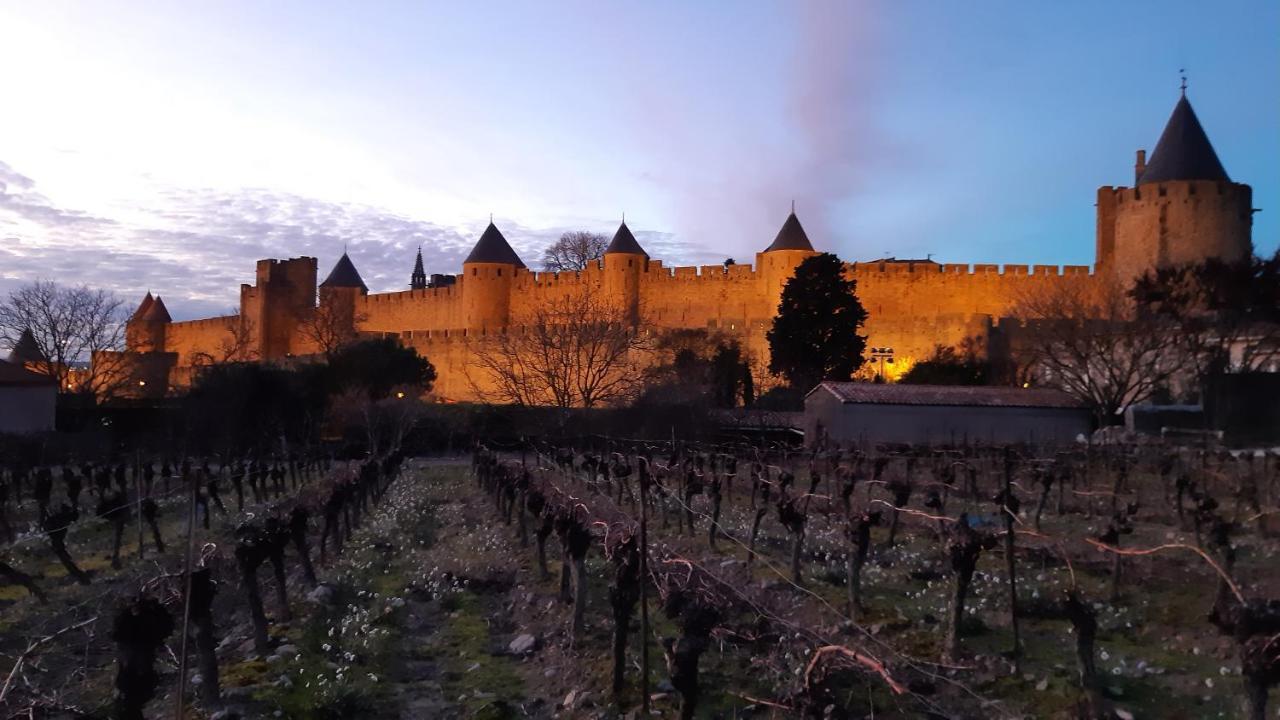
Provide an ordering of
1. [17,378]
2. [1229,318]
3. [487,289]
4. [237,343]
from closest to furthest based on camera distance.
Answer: [1229,318] < [17,378] < [487,289] < [237,343]

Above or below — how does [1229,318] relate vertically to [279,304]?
below

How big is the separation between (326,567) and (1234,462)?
13.3 meters

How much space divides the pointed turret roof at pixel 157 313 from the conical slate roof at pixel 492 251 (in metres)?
27.1

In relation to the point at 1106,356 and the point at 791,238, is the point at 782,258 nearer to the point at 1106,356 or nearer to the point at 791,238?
the point at 791,238

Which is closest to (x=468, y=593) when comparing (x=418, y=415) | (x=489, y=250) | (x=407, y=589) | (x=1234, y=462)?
(x=407, y=589)

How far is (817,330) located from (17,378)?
23.5 meters

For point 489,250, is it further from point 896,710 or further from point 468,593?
point 896,710

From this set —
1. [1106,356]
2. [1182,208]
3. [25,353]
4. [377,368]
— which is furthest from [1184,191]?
[25,353]

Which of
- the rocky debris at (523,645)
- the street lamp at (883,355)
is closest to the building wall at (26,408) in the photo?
the rocky debris at (523,645)

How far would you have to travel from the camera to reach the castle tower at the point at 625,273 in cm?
4584

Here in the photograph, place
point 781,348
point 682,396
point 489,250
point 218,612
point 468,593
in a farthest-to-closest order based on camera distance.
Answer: point 489,250 → point 781,348 → point 682,396 → point 468,593 → point 218,612

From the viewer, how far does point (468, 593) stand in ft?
31.6

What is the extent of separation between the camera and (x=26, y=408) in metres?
29.4

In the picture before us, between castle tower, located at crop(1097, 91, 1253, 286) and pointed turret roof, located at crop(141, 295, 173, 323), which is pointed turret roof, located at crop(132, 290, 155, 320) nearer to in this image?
pointed turret roof, located at crop(141, 295, 173, 323)
